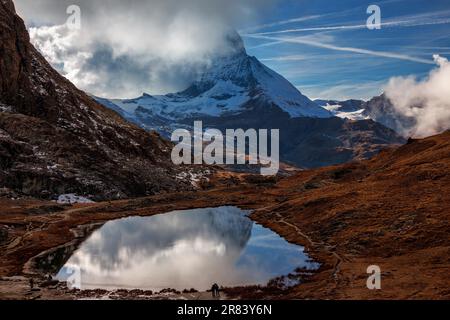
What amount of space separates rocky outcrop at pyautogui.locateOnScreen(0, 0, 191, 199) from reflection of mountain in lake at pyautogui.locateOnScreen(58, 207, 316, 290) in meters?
50.2

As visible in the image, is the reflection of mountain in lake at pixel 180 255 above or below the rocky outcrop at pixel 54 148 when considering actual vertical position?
below

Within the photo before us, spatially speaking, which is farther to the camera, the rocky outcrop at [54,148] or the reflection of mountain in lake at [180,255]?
the rocky outcrop at [54,148]

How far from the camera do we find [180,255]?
6925cm

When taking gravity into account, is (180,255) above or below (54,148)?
below

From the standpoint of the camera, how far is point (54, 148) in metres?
159

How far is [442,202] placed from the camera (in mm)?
73875

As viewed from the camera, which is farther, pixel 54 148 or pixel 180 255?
pixel 54 148

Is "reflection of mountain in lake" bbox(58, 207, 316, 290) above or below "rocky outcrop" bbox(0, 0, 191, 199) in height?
below

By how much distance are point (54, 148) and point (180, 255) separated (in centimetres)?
10560

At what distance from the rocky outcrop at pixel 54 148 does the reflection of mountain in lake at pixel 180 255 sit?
165ft

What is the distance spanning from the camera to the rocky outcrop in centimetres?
14438

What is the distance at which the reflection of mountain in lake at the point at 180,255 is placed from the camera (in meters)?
56.0

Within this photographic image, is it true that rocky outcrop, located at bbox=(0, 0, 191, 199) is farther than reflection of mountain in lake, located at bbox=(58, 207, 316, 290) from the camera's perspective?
Yes
